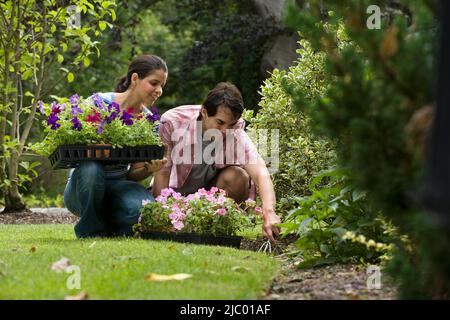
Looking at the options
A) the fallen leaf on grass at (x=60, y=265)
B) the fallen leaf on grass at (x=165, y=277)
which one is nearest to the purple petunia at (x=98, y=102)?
the fallen leaf on grass at (x=60, y=265)

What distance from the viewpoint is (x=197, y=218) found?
516 cm

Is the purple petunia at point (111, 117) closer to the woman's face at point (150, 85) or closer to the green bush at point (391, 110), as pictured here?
the woman's face at point (150, 85)

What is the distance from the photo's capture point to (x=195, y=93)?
14.9 meters

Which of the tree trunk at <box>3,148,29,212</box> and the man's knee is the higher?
the man's knee

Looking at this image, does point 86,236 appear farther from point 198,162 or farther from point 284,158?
point 284,158

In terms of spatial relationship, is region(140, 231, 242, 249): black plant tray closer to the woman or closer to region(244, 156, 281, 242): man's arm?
region(244, 156, 281, 242): man's arm

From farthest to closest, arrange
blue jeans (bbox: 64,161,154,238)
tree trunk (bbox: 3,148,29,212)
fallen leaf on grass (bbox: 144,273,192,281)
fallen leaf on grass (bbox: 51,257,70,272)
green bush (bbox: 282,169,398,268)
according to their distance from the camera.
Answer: tree trunk (bbox: 3,148,29,212)
blue jeans (bbox: 64,161,154,238)
green bush (bbox: 282,169,398,268)
fallen leaf on grass (bbox: 51,257,70,272)
fallen leaf on grass (bbox: 144,273,192,281)

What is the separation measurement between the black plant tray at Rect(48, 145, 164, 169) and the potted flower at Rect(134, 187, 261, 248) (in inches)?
12.8

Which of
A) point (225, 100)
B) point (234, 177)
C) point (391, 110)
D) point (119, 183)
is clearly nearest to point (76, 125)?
point (119, 183)

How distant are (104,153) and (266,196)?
3.67 ft

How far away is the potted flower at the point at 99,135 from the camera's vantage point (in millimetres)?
5199

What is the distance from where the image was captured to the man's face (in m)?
5.45

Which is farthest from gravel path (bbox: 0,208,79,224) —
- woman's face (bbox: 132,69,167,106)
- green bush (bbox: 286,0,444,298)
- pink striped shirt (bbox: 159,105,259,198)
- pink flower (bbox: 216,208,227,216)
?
green bush (bbox: 286,0,444,298)

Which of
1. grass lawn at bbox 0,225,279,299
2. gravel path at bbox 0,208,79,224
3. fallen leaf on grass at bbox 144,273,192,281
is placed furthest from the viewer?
gravel path at bbox 0,208,79,224
